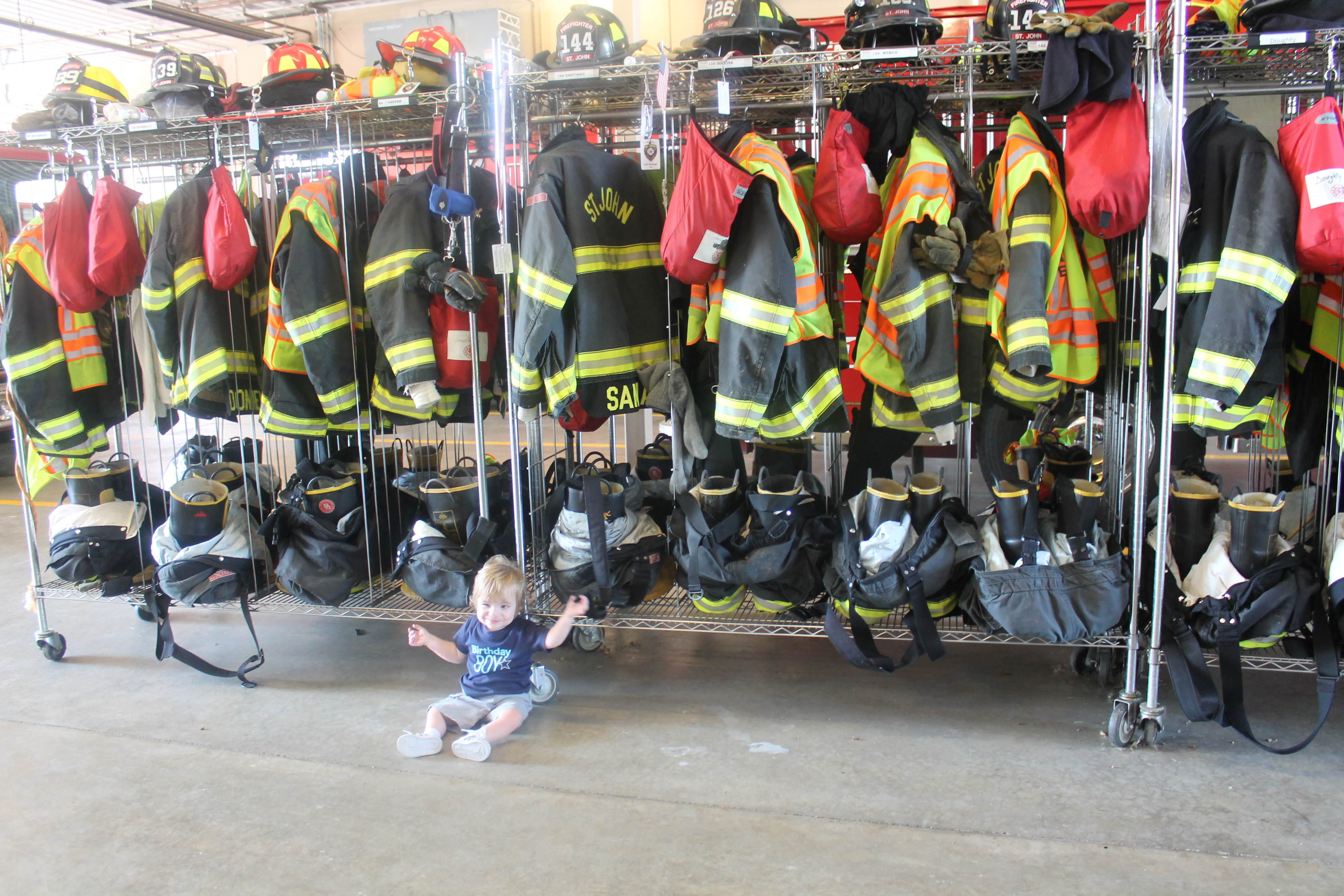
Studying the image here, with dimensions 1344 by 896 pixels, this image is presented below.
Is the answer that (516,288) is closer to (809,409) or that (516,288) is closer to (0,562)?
(809,409)

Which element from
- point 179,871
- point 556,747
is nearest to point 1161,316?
point 556,747

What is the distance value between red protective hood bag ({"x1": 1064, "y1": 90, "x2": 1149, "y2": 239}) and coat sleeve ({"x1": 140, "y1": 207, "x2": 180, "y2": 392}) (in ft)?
9.34

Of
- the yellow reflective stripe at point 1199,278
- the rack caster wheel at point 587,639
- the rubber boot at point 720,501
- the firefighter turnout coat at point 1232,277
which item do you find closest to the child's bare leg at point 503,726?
the rack caster wheel at point 587,639

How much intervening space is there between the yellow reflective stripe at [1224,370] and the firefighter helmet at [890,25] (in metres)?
1.33

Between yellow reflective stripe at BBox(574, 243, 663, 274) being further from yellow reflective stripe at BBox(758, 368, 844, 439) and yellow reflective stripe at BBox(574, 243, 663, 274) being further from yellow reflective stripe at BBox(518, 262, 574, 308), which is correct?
yellow reflective stripe at BBox(758, 368, 844, 439)

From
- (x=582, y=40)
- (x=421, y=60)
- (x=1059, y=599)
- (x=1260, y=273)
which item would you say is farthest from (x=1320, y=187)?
(x=421, y=60)

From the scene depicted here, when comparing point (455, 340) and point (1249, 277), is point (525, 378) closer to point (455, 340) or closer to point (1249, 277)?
point (455, 340)

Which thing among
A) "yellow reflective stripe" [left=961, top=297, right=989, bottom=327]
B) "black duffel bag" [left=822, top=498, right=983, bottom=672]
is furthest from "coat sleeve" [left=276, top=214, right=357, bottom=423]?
"yellow reflective stripe" [left=961, top=297, right=989, bottom=327]

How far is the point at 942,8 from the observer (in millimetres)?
6164

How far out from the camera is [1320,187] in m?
2.47

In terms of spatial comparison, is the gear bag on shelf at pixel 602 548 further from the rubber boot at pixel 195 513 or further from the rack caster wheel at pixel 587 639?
the rubber boot at pixel 195 513

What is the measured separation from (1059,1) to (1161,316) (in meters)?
1.14

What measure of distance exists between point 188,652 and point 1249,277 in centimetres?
366

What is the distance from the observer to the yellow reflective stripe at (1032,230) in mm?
2674
